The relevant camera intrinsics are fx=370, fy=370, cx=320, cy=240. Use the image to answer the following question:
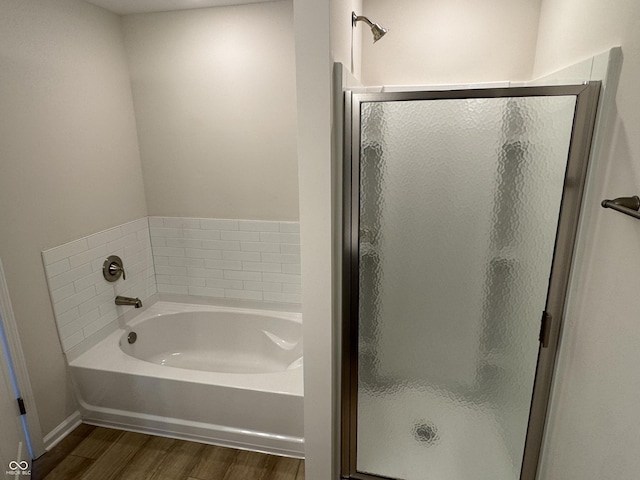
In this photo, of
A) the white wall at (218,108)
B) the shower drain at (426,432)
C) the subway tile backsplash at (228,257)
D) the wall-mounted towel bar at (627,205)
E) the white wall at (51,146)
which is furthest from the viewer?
the subway tile backsplash at (228,257)

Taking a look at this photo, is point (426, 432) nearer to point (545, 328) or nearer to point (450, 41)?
point (545, 328)

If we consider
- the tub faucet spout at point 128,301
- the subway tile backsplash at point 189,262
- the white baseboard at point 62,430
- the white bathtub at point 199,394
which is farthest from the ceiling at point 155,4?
the white baseboard at point 62,430

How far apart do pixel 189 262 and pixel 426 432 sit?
77.8 inches

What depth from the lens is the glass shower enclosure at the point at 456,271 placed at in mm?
1264

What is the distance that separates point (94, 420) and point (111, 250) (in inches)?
40.9

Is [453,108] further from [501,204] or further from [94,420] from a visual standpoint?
[94,420]

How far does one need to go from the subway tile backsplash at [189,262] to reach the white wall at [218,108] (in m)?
0.13

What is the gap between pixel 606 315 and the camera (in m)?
1.05

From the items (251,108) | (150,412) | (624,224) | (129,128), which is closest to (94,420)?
(150,412)

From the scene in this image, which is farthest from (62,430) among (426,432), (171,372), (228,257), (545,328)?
(545,328)

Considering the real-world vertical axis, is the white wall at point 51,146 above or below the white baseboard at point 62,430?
above

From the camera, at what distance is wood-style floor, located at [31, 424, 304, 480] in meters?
1.86

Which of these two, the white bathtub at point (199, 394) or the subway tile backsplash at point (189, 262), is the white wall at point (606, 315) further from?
the subway tile backsplash at point (189, 262)

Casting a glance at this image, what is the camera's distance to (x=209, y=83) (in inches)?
95.9
